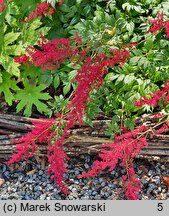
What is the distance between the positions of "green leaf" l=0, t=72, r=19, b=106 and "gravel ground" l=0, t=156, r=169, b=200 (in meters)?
0.46

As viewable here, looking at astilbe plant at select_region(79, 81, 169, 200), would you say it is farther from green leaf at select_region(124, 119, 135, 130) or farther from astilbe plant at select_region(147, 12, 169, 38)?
astilbe plant at select_region(147, 12, 169, 38)

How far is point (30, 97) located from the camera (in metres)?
3.48

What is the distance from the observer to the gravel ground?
3357mm

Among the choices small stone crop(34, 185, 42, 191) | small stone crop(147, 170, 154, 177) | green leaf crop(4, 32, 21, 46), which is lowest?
small stone crop(34, 185, 42, 191)

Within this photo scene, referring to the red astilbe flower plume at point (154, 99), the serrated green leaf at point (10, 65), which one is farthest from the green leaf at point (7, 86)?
the red astilbe flower plume at point (154, 99)

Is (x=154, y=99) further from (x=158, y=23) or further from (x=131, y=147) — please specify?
(x=158, y=23)

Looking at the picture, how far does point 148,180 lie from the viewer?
3398 millimetres

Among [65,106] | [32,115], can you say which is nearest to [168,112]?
[65,106]

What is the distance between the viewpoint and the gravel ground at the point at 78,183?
3.36m

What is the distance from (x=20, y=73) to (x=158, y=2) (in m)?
1.02

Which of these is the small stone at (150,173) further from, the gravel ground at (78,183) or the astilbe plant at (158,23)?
the astilbe plant at (158,23)

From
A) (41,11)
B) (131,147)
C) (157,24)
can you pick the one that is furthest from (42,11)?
(131,147)

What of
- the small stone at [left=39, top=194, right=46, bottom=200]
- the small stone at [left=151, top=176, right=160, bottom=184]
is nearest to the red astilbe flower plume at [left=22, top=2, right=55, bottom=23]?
the small stone at [left=39, top=194, right=46, bottom=200]

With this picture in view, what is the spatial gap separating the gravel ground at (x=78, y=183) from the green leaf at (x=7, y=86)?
462 mm
